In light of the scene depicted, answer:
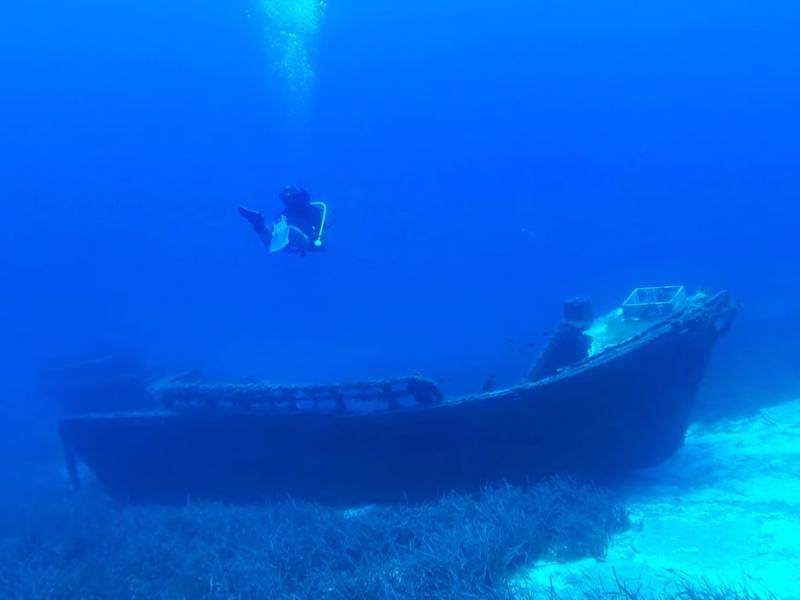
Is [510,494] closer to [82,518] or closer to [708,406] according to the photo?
[708,406]

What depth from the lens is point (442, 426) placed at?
27.3 feet

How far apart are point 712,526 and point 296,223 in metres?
7.00

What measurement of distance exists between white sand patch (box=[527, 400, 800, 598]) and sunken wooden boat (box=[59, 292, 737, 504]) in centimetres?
65

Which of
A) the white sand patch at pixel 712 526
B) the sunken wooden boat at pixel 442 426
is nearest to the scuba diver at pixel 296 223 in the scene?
the sunken wooden boat at pixel 442 426

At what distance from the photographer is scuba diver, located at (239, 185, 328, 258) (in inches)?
344

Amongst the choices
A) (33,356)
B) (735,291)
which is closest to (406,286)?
(33,356)

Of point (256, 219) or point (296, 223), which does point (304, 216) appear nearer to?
point (296, 223)

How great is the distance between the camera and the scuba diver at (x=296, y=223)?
8750 millimetres

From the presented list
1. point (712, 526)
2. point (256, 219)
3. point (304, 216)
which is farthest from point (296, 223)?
point (712, 526)

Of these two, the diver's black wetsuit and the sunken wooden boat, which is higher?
the diver's black wetsuit

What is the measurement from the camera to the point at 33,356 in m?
61.6

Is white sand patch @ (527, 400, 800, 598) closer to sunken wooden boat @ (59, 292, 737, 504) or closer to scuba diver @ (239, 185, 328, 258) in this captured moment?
sunken wooden boat @ (59, 292, 737, 504)

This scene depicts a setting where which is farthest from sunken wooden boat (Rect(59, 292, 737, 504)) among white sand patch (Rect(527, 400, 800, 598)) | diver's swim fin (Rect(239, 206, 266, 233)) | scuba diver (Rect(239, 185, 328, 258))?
diver's swim fin (Rect(239, 206, 266, 233))

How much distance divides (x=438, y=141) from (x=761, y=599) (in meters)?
185
